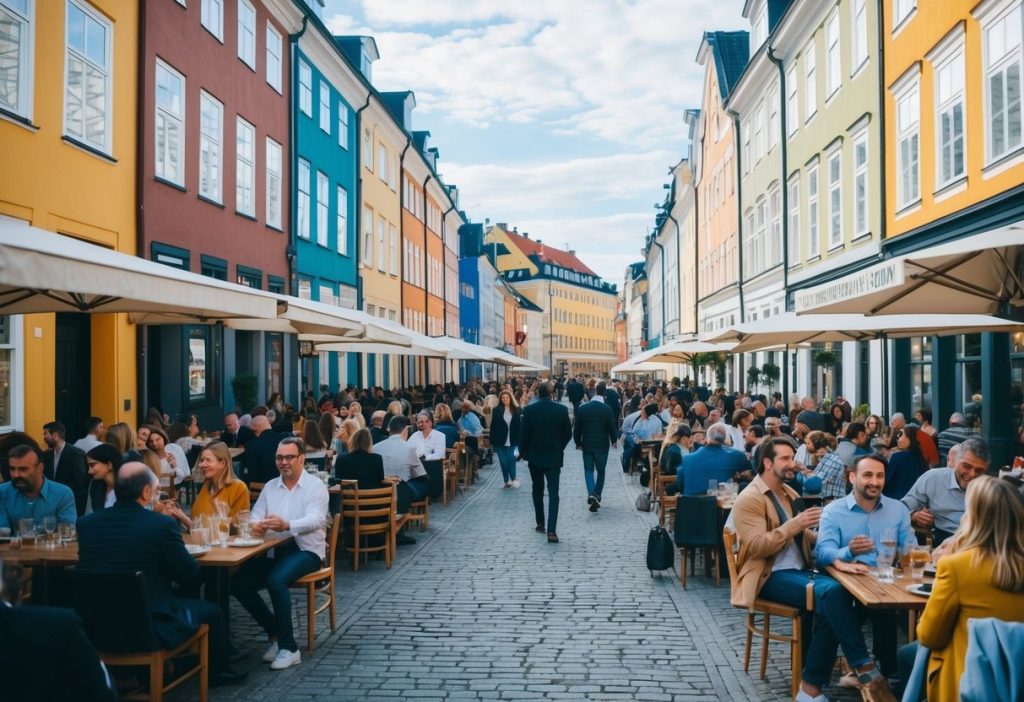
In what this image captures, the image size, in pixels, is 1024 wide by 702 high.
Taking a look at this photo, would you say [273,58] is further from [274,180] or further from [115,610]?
[115,610]

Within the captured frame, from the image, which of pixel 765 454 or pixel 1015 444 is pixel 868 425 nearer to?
pixel 1015 444

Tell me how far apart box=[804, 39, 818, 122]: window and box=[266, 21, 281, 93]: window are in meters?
13.4

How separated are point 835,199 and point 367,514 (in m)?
16.3

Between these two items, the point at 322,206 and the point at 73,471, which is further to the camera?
the point at 322,206

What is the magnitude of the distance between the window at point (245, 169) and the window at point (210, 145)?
36.2 inches

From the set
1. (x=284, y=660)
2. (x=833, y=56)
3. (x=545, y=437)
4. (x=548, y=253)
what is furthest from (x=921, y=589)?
(x=548, y=253)

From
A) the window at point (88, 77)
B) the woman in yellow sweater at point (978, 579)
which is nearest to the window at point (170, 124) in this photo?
the window at point (88, 77)

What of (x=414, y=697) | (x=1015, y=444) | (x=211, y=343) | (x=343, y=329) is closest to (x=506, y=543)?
(x=343, y=329)

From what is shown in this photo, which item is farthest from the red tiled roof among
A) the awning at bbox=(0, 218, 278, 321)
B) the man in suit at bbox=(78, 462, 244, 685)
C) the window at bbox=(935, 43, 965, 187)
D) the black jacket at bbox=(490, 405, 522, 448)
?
the man in suit at bbox=(78, 462, 244, 685)

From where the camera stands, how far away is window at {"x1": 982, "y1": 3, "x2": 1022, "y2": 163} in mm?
12805

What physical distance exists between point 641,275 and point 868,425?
297ft

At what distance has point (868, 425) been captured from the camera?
44.6 ft

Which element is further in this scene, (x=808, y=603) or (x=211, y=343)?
(x=211, y=343)

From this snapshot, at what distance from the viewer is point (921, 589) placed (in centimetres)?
534
